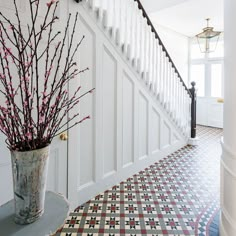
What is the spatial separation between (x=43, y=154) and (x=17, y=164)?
0.12 meters

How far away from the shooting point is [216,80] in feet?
23.3

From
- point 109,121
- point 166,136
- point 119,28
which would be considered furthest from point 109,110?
point 166,136

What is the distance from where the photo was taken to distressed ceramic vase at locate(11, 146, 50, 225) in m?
0.99

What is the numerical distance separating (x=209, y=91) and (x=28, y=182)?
7.26m

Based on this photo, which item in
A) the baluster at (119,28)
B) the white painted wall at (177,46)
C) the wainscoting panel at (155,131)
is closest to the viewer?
the baluster at (119,28)

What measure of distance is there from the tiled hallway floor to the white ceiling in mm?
3478

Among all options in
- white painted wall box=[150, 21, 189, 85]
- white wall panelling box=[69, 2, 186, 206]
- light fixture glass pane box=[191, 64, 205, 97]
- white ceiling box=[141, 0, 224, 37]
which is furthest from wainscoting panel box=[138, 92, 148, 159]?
light fixture glass pane box=[191, 64, 205, 97]

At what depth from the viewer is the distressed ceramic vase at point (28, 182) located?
993mm

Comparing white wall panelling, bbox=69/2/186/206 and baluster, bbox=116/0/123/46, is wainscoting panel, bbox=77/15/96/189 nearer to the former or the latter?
white wall panelling, bbox=69/2/186/206

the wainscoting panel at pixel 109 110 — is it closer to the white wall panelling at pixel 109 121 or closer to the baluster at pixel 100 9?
the white wall panelling at pixel 109 121

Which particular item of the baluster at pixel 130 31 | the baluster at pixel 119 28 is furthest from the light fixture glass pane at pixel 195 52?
the baluster at pixel 119 28

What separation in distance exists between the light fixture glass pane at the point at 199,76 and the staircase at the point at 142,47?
3.19 metres

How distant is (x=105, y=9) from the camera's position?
2.66 metres

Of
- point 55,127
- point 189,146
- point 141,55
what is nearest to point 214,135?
point 189,146
